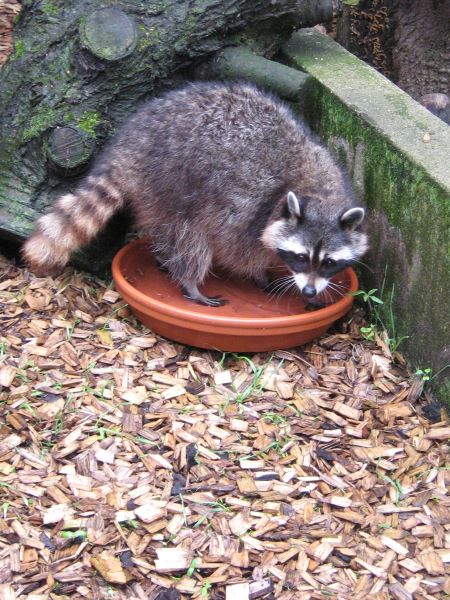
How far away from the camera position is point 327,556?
2.56m

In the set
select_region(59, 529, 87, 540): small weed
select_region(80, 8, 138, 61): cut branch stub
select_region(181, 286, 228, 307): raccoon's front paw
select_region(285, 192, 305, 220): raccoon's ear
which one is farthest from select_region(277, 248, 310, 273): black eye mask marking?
select_region(59, 529, 87, 540): small weed

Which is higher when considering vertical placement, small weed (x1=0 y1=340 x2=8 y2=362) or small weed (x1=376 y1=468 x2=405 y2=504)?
small weed (x1=376 y1=468 x2=405 y2=504)

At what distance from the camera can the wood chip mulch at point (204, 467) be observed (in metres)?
2.49

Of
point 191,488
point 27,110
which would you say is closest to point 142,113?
point 27,110

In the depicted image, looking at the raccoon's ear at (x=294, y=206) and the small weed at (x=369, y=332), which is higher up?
the raccoon's ear at (x=294, y=206)

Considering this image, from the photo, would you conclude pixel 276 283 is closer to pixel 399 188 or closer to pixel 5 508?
pixel 399 188

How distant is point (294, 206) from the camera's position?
10.9ft

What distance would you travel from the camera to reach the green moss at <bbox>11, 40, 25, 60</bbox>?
146 inches

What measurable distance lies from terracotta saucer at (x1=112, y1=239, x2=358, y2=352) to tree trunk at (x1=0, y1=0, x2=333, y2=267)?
0.23 meters

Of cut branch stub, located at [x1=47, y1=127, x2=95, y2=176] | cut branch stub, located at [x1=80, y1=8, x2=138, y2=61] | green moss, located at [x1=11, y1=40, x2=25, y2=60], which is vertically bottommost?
cut branch stub, located at [x1=47, y1=127, x2=95, y2=176]

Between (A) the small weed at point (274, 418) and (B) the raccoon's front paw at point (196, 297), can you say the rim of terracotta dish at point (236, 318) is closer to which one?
(B) the raccoon's front paw at point (196, 297)

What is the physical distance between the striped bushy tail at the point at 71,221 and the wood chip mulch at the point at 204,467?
254mm

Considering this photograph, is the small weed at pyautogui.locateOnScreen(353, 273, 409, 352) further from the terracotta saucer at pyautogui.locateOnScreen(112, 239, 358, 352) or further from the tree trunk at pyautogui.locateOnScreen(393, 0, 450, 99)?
the tree trunk at pyautogui.locateOnScreen(393, 0, 450, 99)

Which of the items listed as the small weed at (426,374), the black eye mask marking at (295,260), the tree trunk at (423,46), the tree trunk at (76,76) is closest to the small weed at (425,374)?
the small weed at (426,374)
